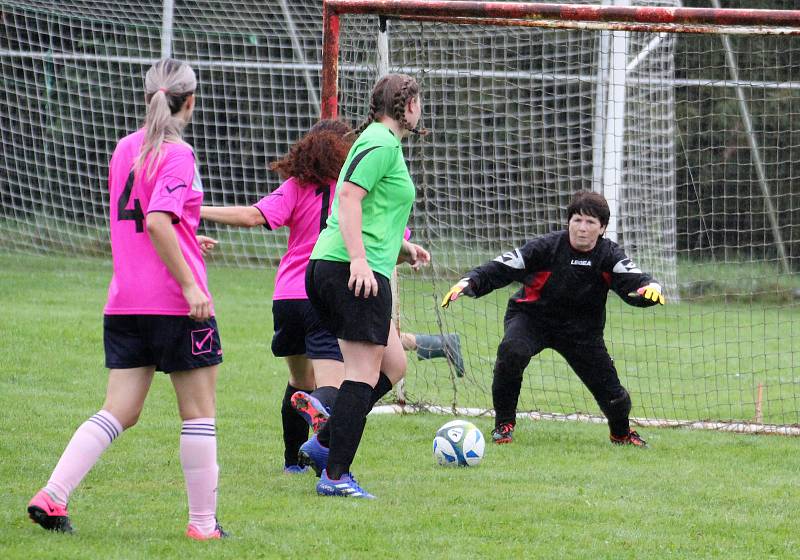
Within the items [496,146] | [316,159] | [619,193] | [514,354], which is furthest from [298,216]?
[496,146]

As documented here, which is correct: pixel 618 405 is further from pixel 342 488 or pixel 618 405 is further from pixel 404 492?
pixel 342 488

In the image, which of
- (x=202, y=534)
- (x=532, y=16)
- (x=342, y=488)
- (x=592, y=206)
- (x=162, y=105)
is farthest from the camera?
(x=532, y=16)

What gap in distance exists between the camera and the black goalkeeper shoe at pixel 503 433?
672cm

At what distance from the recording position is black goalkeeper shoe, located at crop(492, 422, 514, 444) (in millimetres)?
6719

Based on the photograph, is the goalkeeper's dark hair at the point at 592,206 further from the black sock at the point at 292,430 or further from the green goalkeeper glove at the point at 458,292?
the black sock at the point at 292,430

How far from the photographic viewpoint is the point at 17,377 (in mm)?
8180

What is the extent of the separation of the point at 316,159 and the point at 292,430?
134cm

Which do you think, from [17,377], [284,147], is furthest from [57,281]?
[17,377]

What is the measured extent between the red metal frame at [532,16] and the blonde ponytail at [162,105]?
2695mm

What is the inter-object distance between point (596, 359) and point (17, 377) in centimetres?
414

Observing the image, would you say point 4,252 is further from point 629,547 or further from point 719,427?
point 629,547

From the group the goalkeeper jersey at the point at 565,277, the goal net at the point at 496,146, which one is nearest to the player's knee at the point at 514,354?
the goalkeeper jersey at the point at 565,277

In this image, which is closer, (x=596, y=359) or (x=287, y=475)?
(x=287, y=475)

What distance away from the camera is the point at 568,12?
6715 millimetres
